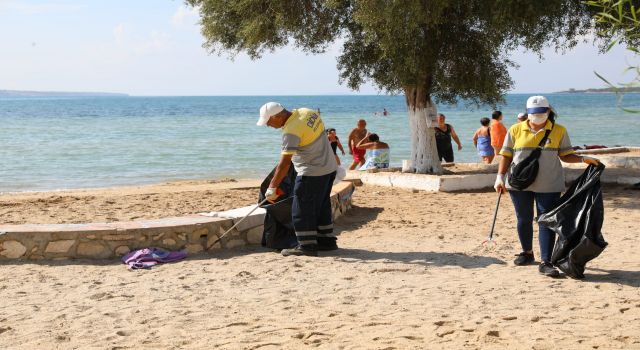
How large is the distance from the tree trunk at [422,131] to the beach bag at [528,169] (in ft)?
23.8

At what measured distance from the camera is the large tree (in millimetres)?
12094

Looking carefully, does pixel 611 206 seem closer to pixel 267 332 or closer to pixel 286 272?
pixel 286 272

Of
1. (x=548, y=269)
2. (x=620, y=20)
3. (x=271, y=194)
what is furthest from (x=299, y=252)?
(x=620, y=20)

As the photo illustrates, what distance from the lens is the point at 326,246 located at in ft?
27.6

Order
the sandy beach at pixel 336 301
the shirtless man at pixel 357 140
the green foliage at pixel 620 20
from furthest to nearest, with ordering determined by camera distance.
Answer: the shirtless man at pixel 357 140
the sandy beach at pixel 336 301
the green foliage at pixel 620 20

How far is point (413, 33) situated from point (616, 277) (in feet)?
21.9

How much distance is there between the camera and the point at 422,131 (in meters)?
14.5

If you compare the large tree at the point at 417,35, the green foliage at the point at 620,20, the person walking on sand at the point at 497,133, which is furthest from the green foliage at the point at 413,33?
the green foliage at the point at 620,20

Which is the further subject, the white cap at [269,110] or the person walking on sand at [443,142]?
the person walking on sand at [443,142]

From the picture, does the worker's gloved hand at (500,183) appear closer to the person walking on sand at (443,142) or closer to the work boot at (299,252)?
the work boot at (299,252)

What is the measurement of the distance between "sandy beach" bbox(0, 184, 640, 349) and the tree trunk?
5.39m

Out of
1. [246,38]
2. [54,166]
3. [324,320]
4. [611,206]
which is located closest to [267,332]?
[324,320]

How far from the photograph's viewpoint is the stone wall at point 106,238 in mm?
8016

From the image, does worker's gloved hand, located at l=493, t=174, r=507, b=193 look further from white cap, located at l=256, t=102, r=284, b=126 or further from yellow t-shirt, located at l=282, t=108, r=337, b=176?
white cap, located at l=256, t=102, r=284, b=126
